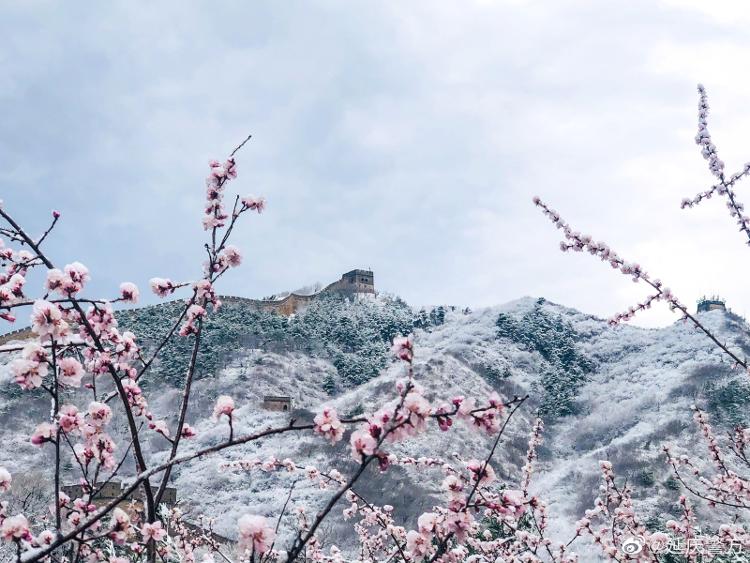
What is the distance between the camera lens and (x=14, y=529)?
2.32 m

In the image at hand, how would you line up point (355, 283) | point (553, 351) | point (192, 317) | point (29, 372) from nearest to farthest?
1. point (29, 372)
2. point (192, 317)
3. point (553, 351)
4. point (355, 283)

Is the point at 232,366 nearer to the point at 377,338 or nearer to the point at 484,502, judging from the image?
the point at 377,338

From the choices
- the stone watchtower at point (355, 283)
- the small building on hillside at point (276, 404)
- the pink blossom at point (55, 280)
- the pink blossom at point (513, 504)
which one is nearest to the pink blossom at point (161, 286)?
the pink blossom at point (55, 280)

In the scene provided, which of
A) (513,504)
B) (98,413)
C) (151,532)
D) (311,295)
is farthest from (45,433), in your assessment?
(311,295)

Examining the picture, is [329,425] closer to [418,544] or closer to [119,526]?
[418,544]

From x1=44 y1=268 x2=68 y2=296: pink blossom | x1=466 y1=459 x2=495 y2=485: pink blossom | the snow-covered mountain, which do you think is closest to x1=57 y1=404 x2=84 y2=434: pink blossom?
x1=44 y1=268 x2=68 y2=296: pink blossom

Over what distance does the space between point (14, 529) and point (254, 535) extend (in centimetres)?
98

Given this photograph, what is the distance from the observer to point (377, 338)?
214 feet

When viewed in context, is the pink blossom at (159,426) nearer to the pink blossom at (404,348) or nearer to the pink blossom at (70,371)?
the pink blossom at (70,371)

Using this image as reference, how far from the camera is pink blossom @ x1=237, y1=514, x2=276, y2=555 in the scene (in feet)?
6.91

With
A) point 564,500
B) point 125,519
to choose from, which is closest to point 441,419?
point 125,519

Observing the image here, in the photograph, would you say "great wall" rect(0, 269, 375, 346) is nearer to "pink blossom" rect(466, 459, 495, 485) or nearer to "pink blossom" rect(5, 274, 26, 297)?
"pink blossom" rect(5, 274, 26, 297)

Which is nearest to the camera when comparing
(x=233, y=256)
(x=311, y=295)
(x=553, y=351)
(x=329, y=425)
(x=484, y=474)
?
(x=329, y=425)

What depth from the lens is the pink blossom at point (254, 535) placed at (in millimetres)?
2107
